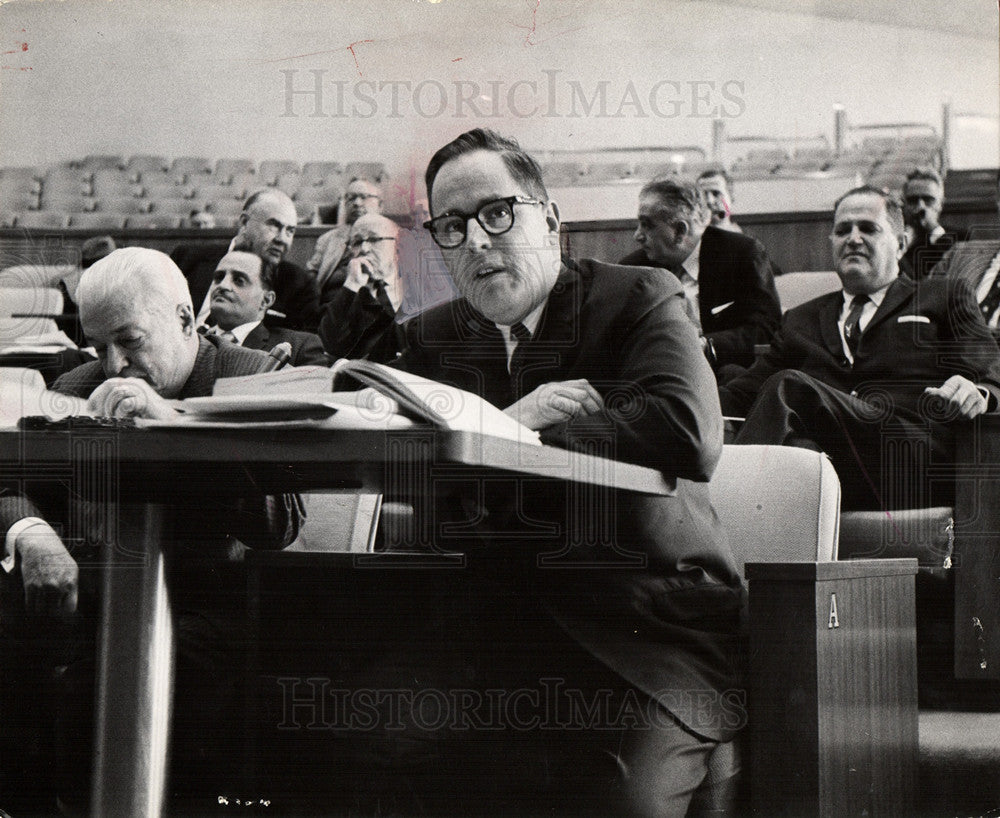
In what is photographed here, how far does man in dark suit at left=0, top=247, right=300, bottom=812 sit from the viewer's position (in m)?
1.54

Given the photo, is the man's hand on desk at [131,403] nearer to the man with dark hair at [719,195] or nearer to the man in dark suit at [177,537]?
the man in dark suit at [177,537]

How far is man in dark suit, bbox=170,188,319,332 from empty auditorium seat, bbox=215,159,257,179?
0.24 ft

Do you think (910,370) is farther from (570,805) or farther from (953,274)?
(570,805)

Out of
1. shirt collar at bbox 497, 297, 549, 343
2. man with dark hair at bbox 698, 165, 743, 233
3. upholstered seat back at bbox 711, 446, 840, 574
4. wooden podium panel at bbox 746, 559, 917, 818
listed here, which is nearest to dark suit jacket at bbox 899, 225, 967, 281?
man with dark hair at bbox 698, 165, 743, 233

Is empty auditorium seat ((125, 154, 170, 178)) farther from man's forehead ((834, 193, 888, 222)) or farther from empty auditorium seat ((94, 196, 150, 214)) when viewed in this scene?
man's forehead ((834, 193, 888, 222))

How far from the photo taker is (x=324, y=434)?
1.02 metres

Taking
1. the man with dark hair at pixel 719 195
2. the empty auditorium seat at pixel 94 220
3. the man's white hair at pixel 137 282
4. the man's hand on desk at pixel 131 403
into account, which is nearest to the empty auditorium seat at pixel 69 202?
the empty auditorium seat at pixel 94 220

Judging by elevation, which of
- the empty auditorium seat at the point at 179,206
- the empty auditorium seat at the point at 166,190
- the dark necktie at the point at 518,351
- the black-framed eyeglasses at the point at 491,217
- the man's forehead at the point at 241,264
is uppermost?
the empty auditorium seat at the point at 166,190

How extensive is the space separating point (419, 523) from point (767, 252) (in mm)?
941

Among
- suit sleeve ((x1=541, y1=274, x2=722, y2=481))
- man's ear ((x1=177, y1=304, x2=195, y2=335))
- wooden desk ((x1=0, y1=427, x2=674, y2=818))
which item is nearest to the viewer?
wooden desk ((x1=0, y1=427, x2=674, y2=818))

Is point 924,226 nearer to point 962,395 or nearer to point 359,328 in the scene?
point 962,395

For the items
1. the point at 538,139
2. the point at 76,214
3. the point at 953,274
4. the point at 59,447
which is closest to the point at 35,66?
the point at 76,214

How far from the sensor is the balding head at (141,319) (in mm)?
1701

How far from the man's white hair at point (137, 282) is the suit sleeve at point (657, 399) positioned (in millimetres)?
701
